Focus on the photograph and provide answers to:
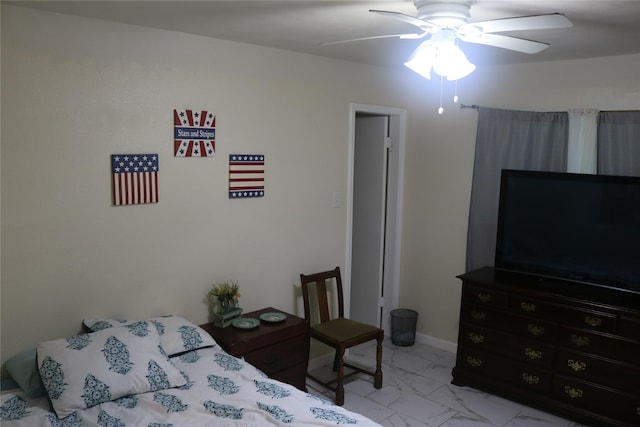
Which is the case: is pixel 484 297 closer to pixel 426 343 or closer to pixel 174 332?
pixel 426 343

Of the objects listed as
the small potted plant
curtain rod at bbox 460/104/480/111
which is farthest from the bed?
curtain rod at bbox 460/104/480/111

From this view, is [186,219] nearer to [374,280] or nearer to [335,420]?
[335,420]

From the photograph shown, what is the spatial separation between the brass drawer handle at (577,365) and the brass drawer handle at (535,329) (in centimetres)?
24

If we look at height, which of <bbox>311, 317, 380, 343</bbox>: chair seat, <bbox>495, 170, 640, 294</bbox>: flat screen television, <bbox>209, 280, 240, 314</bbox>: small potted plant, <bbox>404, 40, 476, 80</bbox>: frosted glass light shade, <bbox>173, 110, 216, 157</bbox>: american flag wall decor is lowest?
<bbox>311, 317, 380, 343</bbox>: chair seat

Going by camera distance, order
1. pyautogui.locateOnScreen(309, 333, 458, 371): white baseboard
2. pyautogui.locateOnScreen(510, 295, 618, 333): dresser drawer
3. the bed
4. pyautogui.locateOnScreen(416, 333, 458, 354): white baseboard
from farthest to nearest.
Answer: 1. pyautogui.locateOnScreen(416, 333, 458, 354): white baseboard
2. pyautogui.locateOnScreen(309, 333, 458, 371): white baseboard
3. pyautogui.locateOnScreen(510, 295, 618, 333): dresser drawer
4. the bed

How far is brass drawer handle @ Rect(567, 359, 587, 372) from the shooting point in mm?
3324

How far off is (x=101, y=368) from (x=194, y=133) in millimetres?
1477

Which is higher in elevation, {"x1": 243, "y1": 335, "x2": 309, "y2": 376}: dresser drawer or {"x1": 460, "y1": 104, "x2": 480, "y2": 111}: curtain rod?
{"x1": 460, "y1": 104, "x2": 480, "y2": 111}: curtain rod

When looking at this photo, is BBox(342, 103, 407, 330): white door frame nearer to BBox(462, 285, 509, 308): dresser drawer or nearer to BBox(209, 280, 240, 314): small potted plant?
BBox(462, 285, 509, 308): dresser drawer

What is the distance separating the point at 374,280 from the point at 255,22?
2.73 meters

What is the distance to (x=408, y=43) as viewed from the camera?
10.7 feet

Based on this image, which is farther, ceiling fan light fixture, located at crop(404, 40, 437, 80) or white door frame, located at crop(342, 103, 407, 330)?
white door frame, located at crop(342, 103, 407, 330)

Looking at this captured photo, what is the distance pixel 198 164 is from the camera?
10.7ft

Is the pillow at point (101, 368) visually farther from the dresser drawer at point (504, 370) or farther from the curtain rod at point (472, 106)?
the curtain rod at point (472, 106)
